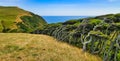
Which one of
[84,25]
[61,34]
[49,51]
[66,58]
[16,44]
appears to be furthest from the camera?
[61,34]

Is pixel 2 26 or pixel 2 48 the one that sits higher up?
pixel 2 48

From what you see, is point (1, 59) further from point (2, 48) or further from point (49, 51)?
point (49, 51)

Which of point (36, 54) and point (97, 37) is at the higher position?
point (97, 37)

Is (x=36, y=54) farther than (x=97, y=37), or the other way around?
(x=97, y=37)

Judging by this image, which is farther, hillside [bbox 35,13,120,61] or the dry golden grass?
the dry golden grass

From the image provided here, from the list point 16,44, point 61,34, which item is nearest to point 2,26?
point 61,34

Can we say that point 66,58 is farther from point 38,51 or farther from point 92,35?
point 92,35

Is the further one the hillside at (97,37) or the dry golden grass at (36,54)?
the dry golden grass at (36,54)

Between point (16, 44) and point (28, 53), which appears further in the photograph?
point (16, 44)

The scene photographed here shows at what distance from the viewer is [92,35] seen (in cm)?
2077

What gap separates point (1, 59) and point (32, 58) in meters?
2.29

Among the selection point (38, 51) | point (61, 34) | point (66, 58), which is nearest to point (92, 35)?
point (66, 58)

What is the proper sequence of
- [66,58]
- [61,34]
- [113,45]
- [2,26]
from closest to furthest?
1. [113,45]
2. [66,58]
3. [61,34]
4. [2,26]

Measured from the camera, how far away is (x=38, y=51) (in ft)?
63.5
